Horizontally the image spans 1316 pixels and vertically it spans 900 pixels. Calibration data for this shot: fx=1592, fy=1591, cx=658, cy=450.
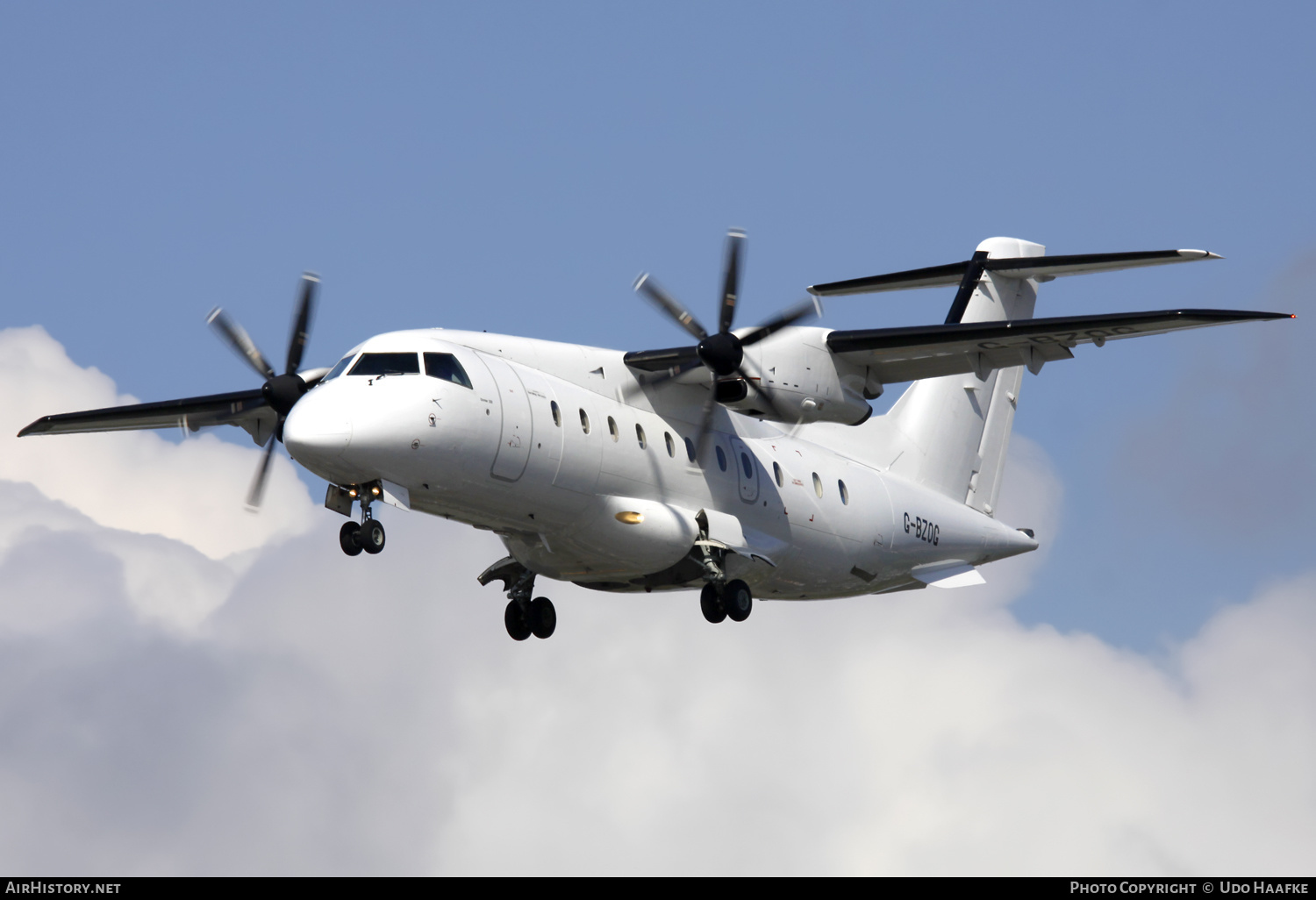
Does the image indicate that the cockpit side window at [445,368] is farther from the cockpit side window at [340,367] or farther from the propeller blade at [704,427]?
the propeller blade at [704,427]

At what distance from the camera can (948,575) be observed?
2597 cm

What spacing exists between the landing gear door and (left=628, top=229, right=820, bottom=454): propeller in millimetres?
948

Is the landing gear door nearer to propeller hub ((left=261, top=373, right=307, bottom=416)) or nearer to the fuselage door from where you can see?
the fuselage door

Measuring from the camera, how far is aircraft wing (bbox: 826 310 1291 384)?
19.9 metres

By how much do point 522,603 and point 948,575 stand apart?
24.4ft

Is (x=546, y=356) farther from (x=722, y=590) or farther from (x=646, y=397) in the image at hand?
(x=722, y=590)

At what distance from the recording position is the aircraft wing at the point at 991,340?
65.4 ft

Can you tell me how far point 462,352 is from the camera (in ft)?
62.0

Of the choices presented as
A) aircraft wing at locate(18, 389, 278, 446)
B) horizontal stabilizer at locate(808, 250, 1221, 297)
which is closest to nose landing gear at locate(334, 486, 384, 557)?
aircraft wing at locate(18, 389, 278, 446)

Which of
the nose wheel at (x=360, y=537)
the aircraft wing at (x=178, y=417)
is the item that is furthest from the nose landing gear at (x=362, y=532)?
the aircraft wing at (x=178, y=417)

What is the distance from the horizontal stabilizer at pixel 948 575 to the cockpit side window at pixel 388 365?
10.4 m

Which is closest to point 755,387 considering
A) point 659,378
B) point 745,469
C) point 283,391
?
point 659,378

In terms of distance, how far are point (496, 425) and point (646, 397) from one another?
3213 millimetres

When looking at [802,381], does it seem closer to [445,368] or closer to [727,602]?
[727,602]
